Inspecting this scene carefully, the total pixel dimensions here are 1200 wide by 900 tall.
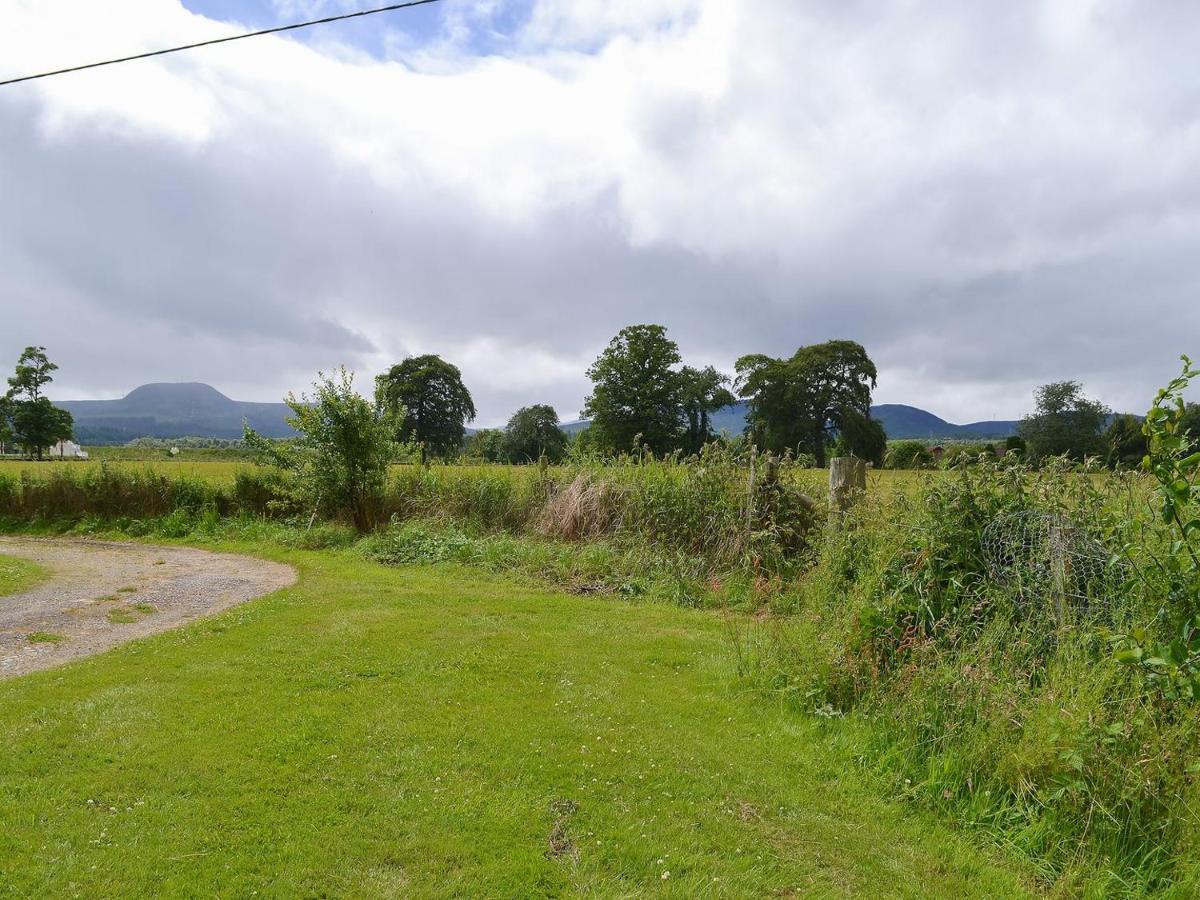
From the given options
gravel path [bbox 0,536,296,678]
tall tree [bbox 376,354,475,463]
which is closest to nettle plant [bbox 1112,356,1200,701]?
gravel path [bbox 0,536,296,678]

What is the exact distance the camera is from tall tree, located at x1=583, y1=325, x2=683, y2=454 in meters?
52.4

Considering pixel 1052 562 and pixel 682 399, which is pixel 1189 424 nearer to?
pixel 1052 562

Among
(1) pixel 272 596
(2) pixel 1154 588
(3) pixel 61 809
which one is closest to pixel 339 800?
(3) pixel 61 809

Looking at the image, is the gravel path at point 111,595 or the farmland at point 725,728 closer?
the farmland at point 725,728

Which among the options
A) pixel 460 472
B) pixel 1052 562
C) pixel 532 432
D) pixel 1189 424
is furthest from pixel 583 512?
pixel 532 432

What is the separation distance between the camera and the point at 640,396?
53.1 meters

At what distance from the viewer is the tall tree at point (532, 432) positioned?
240 feet

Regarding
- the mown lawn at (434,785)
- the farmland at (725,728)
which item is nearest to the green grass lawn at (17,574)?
the farmland at (725,728)

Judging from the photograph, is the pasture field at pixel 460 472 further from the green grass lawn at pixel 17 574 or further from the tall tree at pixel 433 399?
the tall tree at pixel 433 399

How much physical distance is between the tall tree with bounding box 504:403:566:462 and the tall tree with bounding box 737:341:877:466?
2498 centimetres

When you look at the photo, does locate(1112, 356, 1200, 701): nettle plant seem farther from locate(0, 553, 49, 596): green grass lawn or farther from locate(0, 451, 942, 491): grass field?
locate(0, 553, 49, 596): green grass lawn

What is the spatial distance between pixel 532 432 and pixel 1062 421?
176 ft

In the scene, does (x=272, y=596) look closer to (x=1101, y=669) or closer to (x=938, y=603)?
(x=938, y=603)

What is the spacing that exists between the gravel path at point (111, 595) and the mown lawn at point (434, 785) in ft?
2.97
